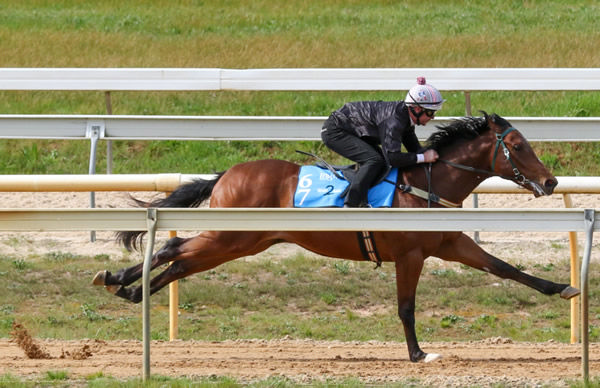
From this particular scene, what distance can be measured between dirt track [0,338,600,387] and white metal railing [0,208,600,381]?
0.81 m

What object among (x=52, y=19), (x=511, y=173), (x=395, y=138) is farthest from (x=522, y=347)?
(x=52, y=19)

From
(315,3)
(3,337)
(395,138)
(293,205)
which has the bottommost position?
(3,337)

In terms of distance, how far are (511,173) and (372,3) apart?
15.6 m

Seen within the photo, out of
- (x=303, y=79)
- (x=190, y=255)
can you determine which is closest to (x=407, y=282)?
(x=190, y=255)

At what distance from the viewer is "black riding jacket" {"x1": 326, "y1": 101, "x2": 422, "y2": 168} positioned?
7.62 m

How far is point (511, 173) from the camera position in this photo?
303 inches

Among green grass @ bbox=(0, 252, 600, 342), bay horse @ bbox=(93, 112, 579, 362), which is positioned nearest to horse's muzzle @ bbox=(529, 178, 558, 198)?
bay horse @ bbox=(93, 112, 579, 362)

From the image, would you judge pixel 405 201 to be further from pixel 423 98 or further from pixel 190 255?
pixel 190 255

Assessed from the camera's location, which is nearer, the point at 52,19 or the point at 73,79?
the point at 73,79

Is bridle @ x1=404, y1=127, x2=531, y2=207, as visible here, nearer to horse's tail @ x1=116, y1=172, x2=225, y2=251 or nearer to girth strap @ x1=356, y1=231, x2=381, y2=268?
girth strap @ x1=356, y1=231, x2=381, y2=268

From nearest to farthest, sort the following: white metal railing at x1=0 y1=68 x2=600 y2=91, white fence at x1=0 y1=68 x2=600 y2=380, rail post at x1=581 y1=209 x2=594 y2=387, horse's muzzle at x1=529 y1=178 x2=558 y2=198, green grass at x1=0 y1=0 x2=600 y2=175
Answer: rail post at x1=581 y1=209 x2=594 y2=387 < horse's muzzle at x1=529 y1=178 x2=558 y2=198 < white fence at x1=0 y1=68 x2=600 y2=380 < white metal railing at x1=0 y1=68 x2=600 y2=91 < green grass at x1=0 y1=0 x2=600 y2=175

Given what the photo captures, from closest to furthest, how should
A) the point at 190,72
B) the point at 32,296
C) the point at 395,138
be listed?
the point at 395,138, the point at 32,296, the point at 190,72

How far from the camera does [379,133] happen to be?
7816 mm

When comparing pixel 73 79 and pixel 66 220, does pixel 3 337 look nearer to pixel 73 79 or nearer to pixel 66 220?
pixel 66 220
